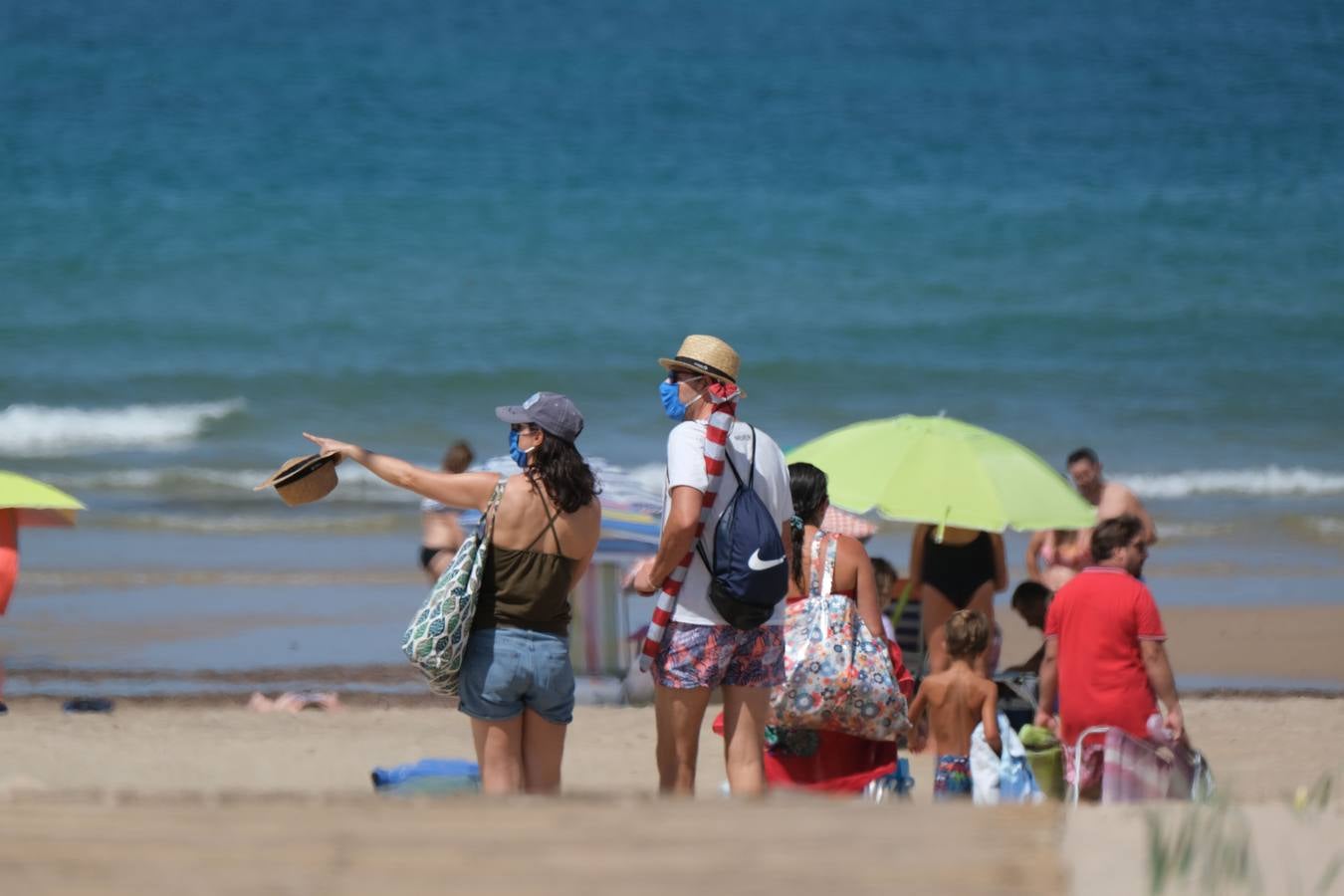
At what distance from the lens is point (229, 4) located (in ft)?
104

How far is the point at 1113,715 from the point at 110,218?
24.0m

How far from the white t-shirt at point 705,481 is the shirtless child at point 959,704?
1.33 meters

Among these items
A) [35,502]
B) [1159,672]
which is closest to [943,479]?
[1159,672]

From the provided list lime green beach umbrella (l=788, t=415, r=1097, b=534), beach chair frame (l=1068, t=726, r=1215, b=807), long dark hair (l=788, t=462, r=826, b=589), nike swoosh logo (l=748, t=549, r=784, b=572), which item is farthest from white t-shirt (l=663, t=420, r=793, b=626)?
lime green beach umbrella (l=788, t=415, r=1097, b=534)

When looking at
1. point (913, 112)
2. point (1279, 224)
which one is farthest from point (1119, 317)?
point (913, 112)

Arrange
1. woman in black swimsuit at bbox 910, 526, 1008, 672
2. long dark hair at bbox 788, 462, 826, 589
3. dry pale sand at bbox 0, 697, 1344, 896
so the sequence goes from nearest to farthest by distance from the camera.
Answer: dry pale sand at bbox 0, 697, 1344, 896, long dark hair at bbox 788, 462, 826, 589, woman in black swimsuit at bbox 910, 526, 1008, 672

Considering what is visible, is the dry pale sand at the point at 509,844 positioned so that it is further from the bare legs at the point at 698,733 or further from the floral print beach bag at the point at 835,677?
the floral print beach bag at the point at 835,677

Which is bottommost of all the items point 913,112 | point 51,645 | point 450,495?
point 51,645

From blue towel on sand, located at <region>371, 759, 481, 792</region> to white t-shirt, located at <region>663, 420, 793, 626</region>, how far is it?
97cm

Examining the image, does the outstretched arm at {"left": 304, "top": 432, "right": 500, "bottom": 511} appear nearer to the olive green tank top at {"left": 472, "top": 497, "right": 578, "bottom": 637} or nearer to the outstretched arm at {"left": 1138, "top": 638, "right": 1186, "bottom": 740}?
the olive green tank top at {"left": 472, "top": 497, "right": 578, "bottom": 637}

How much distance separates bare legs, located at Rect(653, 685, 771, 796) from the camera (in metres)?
4.47

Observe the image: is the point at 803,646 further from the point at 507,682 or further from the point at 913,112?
the point at 913,112

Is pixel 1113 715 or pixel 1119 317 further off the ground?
pixel 1119 317

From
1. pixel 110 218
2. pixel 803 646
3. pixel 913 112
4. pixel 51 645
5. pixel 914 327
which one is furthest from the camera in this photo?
pixel 913 112
